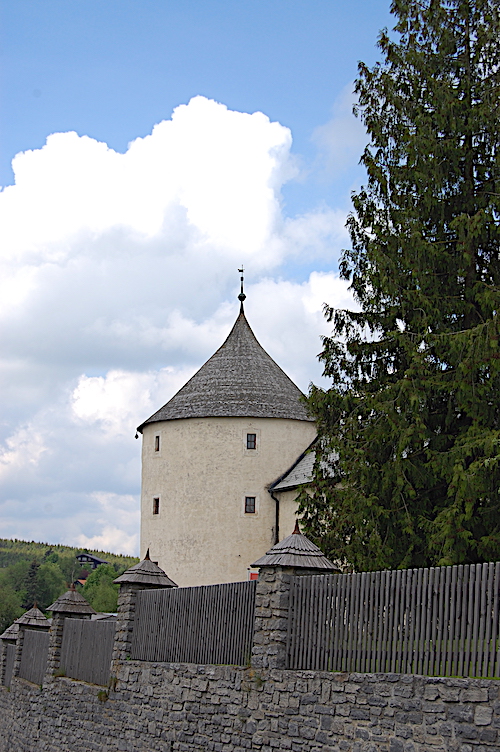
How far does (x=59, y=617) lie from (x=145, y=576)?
4779 millimetres

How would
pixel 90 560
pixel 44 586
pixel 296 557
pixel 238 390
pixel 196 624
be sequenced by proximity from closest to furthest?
pixel 296 557
pixel 196 624
pixel 238 390
pixel 44 586
pixel 90 560

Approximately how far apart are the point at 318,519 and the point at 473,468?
16.0 feet

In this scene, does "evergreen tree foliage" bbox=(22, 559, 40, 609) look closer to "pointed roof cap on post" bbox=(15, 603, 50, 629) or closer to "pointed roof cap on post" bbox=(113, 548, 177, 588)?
"pointed roof cap on post" bbox=(15, 603, 50, 629)

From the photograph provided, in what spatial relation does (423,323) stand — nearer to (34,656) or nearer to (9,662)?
(34,656)

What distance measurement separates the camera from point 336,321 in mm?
17469

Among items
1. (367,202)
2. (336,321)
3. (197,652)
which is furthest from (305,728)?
(367,202)

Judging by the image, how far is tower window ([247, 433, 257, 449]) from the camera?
30.4 meters

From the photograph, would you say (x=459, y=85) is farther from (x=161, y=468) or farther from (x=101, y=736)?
(x=161, y=468)

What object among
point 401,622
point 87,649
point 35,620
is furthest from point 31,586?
point 401,622

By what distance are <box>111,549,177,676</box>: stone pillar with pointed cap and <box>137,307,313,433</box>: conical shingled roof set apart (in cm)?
1368

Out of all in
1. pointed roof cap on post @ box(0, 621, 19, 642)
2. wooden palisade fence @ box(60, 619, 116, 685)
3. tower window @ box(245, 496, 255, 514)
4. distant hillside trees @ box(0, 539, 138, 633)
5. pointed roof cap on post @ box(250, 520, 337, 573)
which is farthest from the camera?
distant hillside trees @ box(0, 539, 138, 633)

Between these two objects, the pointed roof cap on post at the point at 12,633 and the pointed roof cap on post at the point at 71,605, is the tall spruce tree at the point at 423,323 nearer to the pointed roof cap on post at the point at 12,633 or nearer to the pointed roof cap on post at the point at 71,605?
the pointed roof cap on post at the point at 71,605

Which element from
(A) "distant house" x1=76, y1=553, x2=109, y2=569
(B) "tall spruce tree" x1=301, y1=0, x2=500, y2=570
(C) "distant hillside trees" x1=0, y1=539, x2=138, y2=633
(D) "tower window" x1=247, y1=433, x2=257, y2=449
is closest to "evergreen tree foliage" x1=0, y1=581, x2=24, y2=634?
(C) "distant hillside trees" x1=0, y1=539, x2=138, y2=633

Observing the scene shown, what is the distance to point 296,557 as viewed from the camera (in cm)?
1238
